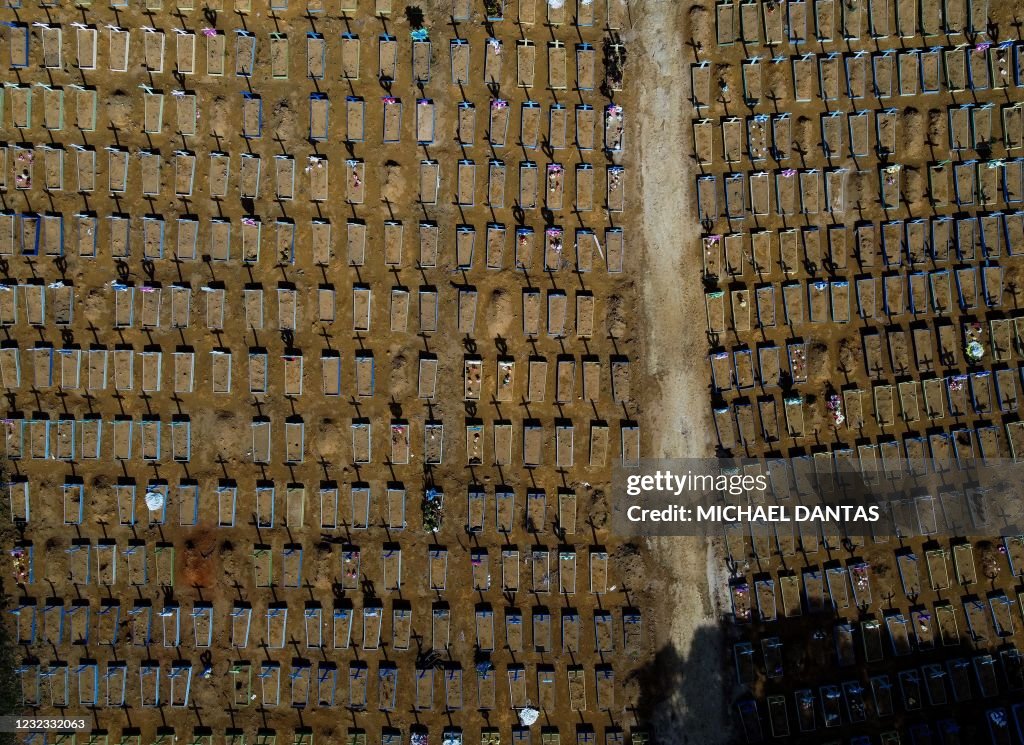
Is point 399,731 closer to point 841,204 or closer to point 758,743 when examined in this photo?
point 758,743

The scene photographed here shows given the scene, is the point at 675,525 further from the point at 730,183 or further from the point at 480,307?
the point at 730,183

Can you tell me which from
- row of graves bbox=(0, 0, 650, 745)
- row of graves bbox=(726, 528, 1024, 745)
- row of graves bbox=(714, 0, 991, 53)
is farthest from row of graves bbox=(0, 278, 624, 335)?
row of graves bbox=(714, 0, 991, 53)

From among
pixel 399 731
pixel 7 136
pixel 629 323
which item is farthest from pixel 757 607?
pixel 7 136

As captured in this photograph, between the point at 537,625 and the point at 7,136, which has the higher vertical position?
the point at 7,136

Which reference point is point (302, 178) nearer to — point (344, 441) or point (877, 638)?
point (344, 441)

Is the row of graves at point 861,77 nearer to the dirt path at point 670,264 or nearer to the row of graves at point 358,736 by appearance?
the dirt path at point 670,264

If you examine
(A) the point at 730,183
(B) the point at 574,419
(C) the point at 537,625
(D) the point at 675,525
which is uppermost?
(A) the point at 730,183

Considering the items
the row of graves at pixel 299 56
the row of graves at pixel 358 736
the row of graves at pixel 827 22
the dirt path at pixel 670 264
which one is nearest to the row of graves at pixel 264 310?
the dirt path at pixel 670 264

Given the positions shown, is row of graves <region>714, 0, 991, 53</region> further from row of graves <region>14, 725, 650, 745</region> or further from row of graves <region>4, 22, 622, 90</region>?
row of graves <region>14, 725, 650, 745</region>
